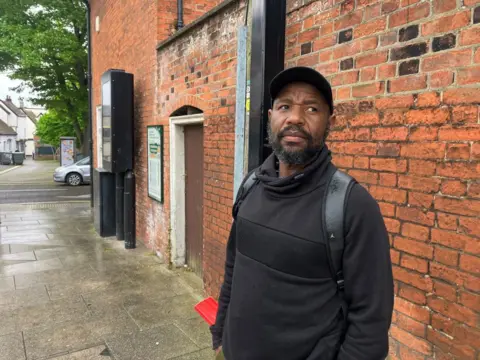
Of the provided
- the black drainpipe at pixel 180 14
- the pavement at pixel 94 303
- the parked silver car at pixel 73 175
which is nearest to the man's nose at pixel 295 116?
the pavement at pixel 94 303

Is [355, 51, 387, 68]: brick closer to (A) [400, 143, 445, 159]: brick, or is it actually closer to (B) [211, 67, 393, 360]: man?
(A) [400, 143, 445, 159]: brick

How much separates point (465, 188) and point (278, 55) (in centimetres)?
171

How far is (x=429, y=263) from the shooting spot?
2133mm

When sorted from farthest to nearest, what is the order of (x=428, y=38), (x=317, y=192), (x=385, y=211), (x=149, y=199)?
(x=149, y=199) < (x=385, y=211) < (x=428, y=38) < (x=317, y=192)

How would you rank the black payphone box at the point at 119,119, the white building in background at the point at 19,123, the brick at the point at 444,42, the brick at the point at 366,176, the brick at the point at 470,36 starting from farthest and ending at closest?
the white building in background at the point at 19,123 → the black payphone box at the point at 119,119 → the brick at the point at 366,176 → the brick at the point at 444,42 → the brick at the point at 470,36

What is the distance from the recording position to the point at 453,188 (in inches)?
78.1

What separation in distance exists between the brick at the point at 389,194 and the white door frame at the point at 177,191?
3.72 meters

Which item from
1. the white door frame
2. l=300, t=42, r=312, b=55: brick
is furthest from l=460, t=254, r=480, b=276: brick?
the white door frame

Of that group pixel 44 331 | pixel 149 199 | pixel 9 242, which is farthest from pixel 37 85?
pixel 44 331

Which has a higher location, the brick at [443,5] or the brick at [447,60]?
the brick at [443,5]

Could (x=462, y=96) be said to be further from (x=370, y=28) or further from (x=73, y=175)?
(x=73, y=175)

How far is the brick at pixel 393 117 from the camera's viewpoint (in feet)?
7.32

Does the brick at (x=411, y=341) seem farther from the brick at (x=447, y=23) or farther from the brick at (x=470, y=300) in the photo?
the brick at (x=447, y=23)

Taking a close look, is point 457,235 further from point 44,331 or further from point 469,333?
point 44,331
